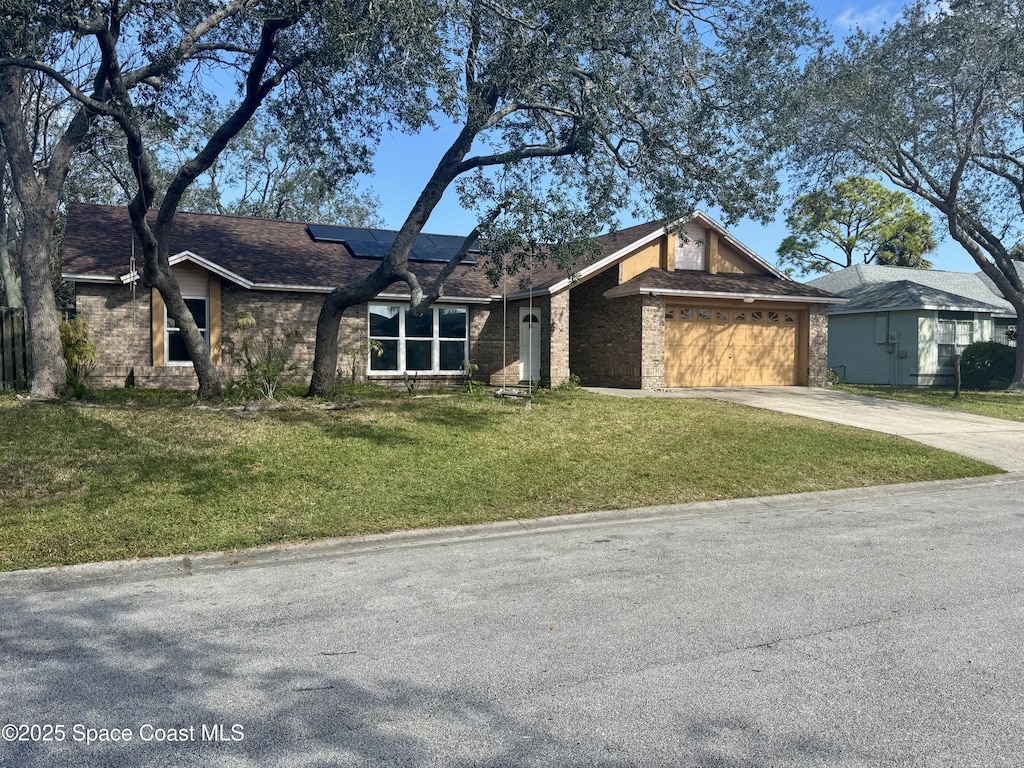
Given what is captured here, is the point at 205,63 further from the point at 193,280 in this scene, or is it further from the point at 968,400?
the point at 968,400

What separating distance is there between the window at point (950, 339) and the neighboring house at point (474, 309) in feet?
26.2

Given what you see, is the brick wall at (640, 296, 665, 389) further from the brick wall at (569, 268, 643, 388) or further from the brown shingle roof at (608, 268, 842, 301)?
the brown shingle roof at (608, 268, 842, 301)

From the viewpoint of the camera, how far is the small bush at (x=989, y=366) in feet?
82.1

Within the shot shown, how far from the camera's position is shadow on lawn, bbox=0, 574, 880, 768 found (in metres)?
3.05

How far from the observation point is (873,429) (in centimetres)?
1409

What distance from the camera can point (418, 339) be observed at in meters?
19.6

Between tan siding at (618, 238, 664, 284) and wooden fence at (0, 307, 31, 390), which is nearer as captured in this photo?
wooden fence at (0, 307, 31, 390)

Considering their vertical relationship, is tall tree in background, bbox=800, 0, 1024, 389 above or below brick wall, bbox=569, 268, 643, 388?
above

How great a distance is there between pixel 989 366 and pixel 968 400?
21.7ft

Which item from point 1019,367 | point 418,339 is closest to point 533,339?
point 418,339

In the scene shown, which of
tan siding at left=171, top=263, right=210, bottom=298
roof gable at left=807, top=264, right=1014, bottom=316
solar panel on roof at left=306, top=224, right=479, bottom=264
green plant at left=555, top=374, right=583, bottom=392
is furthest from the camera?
roof gable at left=807, top=264, right=1014, bottom=316

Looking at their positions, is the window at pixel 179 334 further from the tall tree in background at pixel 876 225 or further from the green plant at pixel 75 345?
the tall tree in background at pixel 876 225

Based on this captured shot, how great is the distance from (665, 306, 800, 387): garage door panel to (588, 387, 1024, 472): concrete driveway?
2.05ft

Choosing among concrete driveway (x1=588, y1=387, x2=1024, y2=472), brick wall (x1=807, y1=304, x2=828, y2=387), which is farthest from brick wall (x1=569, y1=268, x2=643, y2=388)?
brick wall (x1=807, y1=304, x2=828, y2=387)
